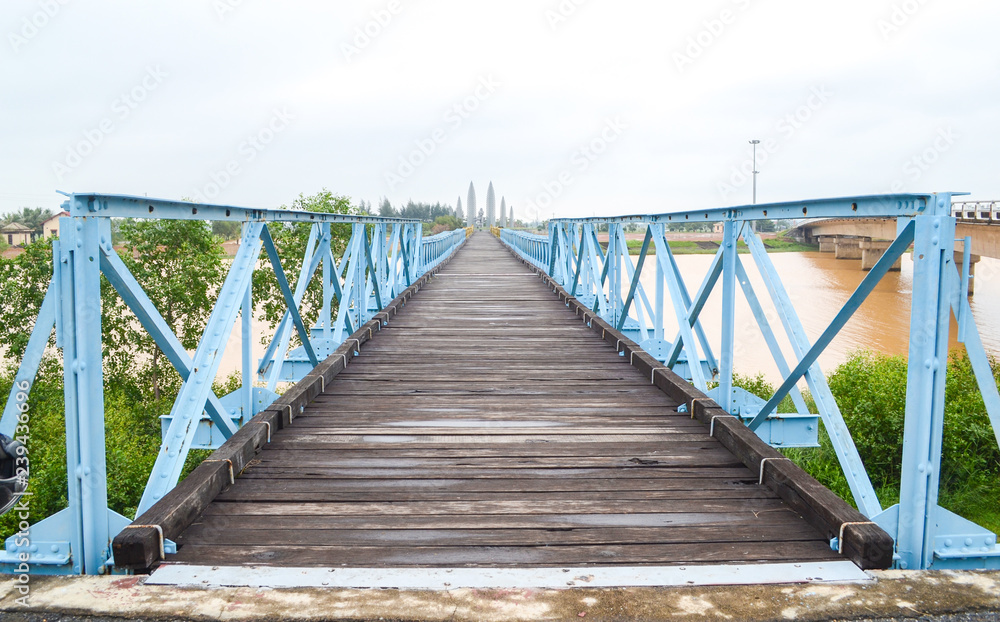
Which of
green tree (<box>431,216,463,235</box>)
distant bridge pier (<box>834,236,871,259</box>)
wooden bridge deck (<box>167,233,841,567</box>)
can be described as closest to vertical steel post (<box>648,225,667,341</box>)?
wooden bridge deck (<box>167,233,841,567</box>)

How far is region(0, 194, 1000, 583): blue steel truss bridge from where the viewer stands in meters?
2.32

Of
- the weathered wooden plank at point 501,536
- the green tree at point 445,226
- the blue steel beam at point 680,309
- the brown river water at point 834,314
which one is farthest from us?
the green tree at point 445,226

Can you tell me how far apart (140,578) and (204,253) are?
2359cm

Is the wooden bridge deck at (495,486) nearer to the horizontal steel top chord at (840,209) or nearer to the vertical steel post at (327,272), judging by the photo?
the vertical steel post at (327,272)

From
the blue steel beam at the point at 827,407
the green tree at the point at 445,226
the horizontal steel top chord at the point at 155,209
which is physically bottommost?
the blue steel beam at the point at 827,407

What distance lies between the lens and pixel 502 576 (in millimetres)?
2379

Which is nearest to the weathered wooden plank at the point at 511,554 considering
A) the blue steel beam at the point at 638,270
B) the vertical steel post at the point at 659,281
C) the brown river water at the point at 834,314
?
the vertical steel post at the point at 659,281

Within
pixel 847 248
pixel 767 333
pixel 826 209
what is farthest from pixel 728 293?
pixel 847 248

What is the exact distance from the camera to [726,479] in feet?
10.8

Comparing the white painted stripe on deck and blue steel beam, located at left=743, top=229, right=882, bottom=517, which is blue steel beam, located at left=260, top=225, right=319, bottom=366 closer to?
the white painted stripe on deck

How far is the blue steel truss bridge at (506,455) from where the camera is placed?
232 cm

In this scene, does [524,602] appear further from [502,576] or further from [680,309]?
[680,309]

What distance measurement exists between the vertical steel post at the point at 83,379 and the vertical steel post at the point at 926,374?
257cm

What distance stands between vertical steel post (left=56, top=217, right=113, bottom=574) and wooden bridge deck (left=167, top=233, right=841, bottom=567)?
30 cm
